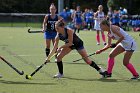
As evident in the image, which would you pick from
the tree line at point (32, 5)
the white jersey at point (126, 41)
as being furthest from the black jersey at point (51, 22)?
the tree line at point (32, 5)

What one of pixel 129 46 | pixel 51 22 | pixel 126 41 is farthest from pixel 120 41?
pixel 51 22

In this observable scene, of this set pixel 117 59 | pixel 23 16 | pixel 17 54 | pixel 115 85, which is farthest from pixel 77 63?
pixel 23 16

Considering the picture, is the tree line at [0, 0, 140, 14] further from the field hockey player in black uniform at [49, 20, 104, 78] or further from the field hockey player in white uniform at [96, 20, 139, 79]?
the field hockey player in white uniform at [96, 20, 139, 79]

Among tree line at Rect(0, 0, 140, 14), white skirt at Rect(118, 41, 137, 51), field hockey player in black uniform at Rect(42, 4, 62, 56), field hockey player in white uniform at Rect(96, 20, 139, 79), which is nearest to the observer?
field hockey player in white uniform at Rect(96, 20, 139, 79)

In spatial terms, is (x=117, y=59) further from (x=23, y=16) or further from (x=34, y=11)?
(x=34, y=11)

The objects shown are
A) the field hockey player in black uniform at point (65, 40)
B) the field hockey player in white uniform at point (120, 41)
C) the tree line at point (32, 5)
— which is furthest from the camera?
the tree line at point (32, 5)

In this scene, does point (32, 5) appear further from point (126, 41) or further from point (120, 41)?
point (120, 41)

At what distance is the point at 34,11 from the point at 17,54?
38345 mm

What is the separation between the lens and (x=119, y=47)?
12117 mm

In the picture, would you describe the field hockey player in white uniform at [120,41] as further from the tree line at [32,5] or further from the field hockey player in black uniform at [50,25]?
the tree line at [32,5]

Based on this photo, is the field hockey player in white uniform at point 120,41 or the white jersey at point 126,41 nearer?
the field hockey player in white uniform at point 120,41

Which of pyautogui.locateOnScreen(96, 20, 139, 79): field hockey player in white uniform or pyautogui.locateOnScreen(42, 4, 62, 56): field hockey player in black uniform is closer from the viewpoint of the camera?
pyautogui.locateOnScreen(96, 20, 139, 79): field hockey player in white uniform

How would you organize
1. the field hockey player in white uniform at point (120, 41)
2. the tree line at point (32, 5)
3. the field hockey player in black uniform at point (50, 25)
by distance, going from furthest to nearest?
the tree line at point (32, 5), the field hockey player in black uniform at point (50, 25), the field hockey player in white uniform at point (120, 41)

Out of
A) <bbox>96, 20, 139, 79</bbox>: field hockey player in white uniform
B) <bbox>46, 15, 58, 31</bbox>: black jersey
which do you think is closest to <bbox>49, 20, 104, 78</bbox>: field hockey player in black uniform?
<bbox>96, 20, 139, 79</bbox>: field hockey player in white uniform
